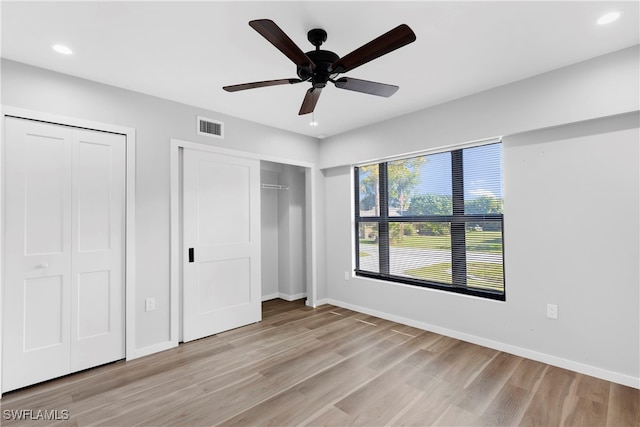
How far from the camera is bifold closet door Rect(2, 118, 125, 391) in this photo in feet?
7.98

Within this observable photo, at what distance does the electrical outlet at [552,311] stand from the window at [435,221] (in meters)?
0.42

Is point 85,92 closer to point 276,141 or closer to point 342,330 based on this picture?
point 276,141

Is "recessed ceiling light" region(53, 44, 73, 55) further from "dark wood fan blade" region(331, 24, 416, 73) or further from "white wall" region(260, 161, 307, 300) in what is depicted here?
"white wall" region(260, 161, 307, 300)

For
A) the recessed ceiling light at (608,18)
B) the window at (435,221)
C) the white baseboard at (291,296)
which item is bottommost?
the white baseboard at (291,296)

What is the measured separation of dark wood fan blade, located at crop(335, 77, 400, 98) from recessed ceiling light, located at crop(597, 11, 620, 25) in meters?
1.38

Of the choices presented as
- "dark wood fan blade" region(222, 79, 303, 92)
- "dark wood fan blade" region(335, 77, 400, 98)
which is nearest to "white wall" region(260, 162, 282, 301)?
"dark wood fan blade" region(222, 79, 303, 92)

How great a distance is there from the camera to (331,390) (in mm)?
2412

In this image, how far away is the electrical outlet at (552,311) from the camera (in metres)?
2.77

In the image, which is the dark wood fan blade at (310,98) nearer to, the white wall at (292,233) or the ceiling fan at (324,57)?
the ceiling fan at (324,57)

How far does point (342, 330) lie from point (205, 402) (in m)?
1.81

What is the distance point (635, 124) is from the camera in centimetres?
244

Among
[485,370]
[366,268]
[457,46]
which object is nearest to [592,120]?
[457,46]

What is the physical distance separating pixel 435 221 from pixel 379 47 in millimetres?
2508

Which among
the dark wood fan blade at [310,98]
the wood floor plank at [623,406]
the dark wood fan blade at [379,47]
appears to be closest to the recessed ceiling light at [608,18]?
the dark wood fan blade at [379,47]
